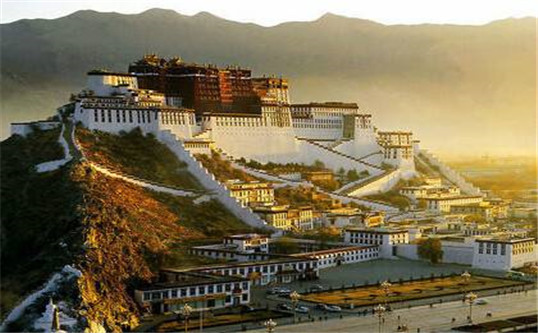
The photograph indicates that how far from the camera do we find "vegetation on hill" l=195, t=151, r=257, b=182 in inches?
2045

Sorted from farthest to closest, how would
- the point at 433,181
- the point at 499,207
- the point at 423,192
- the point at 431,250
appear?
1. the point at 433,181
2. the point at 423,192
3. the point at 499,207
4. the point at 431,250

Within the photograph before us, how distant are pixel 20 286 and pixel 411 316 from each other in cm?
1187

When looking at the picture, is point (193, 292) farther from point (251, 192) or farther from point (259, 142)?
point (259, 142)

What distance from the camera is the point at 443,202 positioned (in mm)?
58750

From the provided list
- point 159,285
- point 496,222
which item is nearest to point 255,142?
point 496,222

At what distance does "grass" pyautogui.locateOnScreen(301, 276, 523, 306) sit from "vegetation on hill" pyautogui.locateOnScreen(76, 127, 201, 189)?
12883 mm

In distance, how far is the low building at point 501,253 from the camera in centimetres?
4381

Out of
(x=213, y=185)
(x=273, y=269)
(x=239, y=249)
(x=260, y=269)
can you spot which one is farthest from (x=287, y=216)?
(x=260, y=269)

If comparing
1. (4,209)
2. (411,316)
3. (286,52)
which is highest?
(286,52)

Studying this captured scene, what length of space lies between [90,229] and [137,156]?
44.6 feet

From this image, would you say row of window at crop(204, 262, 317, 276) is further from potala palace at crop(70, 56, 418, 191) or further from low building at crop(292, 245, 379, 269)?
potala palace at crop(70, 56, 418, 191)

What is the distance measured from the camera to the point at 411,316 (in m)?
33.9

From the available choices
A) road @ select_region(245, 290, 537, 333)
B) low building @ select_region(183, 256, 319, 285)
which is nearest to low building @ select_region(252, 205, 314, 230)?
low building @ select_region(183, 256, 319, 285)

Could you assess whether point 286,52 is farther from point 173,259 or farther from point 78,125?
point 173,259
